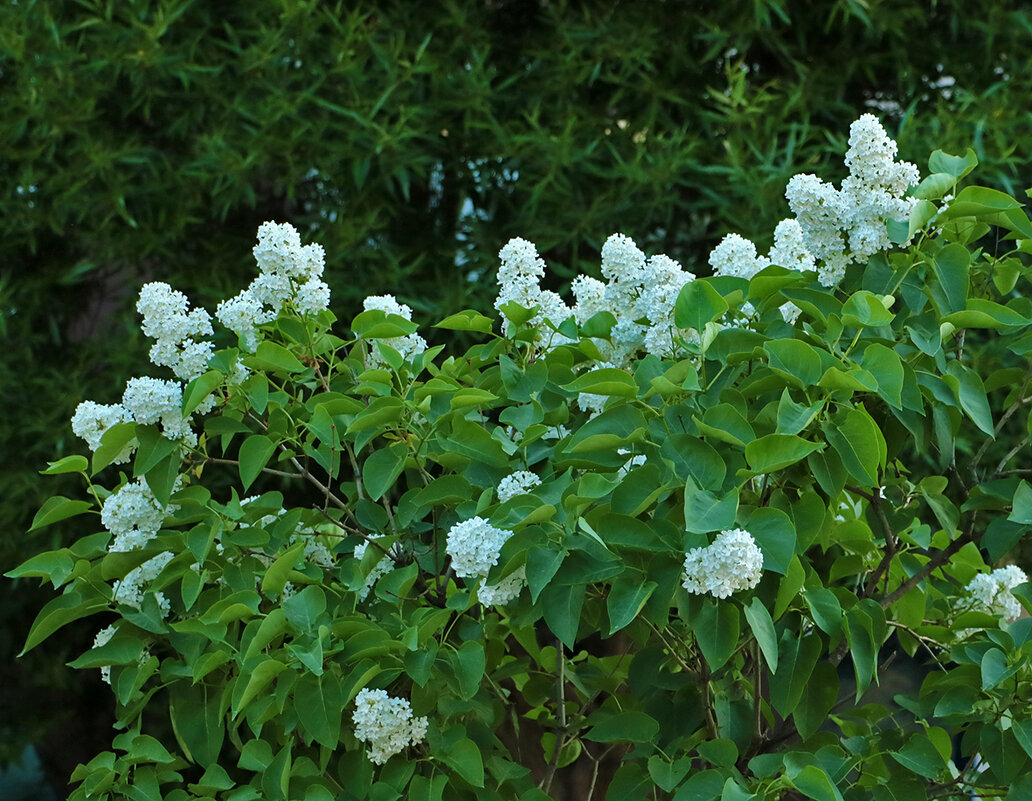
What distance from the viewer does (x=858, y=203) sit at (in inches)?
41.6

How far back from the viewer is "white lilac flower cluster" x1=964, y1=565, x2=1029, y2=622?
126 cm

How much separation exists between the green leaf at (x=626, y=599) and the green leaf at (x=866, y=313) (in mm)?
262

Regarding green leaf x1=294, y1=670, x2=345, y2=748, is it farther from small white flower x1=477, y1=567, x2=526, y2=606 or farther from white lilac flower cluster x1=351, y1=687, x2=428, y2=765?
small white flower x1=477, y1=567, x2=526, y2=606

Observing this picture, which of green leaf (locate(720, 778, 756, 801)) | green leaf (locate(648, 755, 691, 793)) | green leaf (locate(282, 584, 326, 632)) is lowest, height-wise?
green leaf (locate(648, 755, 691, 793))

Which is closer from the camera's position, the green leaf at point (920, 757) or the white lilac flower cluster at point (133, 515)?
the green leaf at point (920, 757)

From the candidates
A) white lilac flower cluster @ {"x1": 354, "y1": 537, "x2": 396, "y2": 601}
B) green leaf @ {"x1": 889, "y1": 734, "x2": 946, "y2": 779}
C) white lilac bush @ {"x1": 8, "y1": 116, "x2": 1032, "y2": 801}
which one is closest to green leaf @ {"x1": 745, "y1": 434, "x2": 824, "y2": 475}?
white lilac bush @ {"x1": 8, "y1": 116, "x2": 1032, "y2": 801}

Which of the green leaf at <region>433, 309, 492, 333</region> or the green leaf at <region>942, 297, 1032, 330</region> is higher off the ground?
the green leaf at <region>942, 297, 1032, 330</region>

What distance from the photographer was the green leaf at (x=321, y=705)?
937 millimetres

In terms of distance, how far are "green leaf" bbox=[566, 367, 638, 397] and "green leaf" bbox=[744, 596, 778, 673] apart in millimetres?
192

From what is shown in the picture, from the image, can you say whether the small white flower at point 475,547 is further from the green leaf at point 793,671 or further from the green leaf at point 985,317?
the green leaf at point 985,317

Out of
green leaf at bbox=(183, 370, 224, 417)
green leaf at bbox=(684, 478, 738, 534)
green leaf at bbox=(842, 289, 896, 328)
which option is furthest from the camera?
green leaf at bbox=(183, 370, 224, 417)

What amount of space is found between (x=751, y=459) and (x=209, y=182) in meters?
1.92

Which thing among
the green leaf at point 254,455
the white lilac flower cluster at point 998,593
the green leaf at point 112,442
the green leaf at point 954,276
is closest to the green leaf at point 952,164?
the green leaf at point 954,276

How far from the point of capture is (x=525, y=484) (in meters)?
1.00
